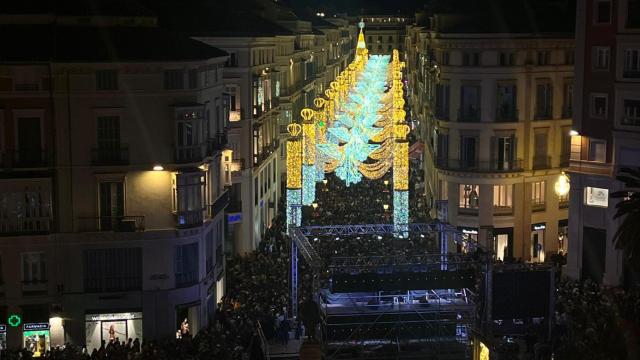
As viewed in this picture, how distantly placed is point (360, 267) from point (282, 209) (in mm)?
35703

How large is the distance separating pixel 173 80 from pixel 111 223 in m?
5.43

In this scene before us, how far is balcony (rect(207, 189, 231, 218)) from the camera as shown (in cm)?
4078

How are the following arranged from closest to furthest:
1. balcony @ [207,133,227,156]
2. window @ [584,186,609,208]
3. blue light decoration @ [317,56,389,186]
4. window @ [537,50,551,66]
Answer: balcony @ [207,133,227,156] < window @ [584,186,609,208] < window @ [537,50,551,66] < blue light decoration @ [317,56,389,186]

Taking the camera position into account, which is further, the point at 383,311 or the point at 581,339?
the point at 383,311

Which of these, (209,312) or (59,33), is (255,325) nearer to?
(209,312)

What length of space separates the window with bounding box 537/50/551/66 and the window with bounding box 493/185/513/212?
6.48 m

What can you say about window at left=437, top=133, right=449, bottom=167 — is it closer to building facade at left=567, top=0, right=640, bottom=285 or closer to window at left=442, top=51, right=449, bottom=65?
window at left=442, top=51, right=449, bottom=65

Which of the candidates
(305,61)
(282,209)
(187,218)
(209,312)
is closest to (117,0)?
(187,218)

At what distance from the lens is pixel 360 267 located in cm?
3369

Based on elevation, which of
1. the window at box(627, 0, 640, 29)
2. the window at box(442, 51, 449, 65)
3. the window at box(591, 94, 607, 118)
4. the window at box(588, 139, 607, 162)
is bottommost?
the window at box(588, 139, 607, 162)

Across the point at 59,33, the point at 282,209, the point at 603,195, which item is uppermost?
the point at 59,33

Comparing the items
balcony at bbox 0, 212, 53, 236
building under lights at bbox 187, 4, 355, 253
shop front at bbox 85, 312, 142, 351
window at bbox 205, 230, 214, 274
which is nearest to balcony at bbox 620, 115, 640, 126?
building under lights at bbox 187, 4, 355, 253

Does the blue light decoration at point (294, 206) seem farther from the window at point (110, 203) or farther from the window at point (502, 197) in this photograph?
the window at point (110, 203)

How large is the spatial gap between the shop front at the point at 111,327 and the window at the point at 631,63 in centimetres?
2146
